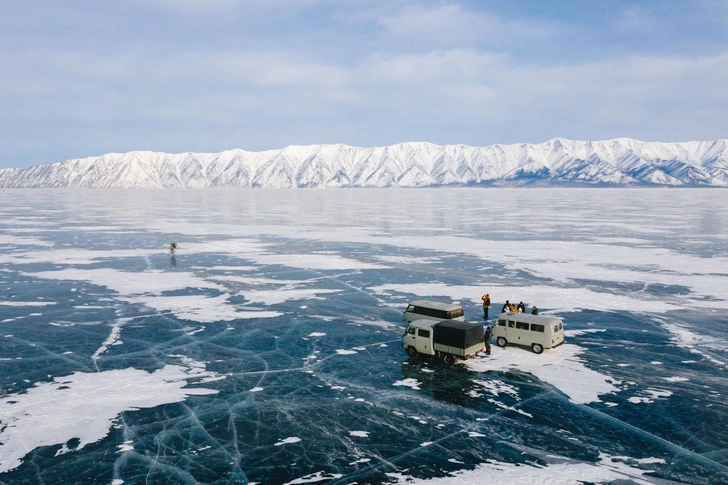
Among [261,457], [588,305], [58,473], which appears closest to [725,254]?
[588,305]

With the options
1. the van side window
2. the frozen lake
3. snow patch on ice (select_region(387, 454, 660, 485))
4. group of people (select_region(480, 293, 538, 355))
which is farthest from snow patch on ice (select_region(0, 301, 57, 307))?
snow patch on ice (select_region(387, 454, 660, 485))

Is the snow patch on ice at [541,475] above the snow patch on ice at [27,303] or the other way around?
the other way around

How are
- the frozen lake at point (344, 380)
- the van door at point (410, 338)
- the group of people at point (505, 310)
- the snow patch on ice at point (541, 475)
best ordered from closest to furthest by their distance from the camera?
the snow patch on ice at point (541, 475) → the frozen lake at point (344, 380) → the van door at point (410, 338) → the group of people at point (505, 310)

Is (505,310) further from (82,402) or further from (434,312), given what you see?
(82,402)

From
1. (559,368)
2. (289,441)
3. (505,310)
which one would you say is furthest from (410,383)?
(505,310)

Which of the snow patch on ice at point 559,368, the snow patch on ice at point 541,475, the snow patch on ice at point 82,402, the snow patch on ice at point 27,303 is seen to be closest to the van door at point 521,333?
the snow patch on ice at point 559,368

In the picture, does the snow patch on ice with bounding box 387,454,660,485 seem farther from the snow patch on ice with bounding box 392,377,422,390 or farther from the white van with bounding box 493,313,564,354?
the white van with bounding box 493,313,564,354

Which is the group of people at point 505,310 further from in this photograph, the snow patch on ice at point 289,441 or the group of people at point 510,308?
the snow patch on ice at point 289,441

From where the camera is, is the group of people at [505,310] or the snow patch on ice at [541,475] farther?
the group of people at [505,310]
